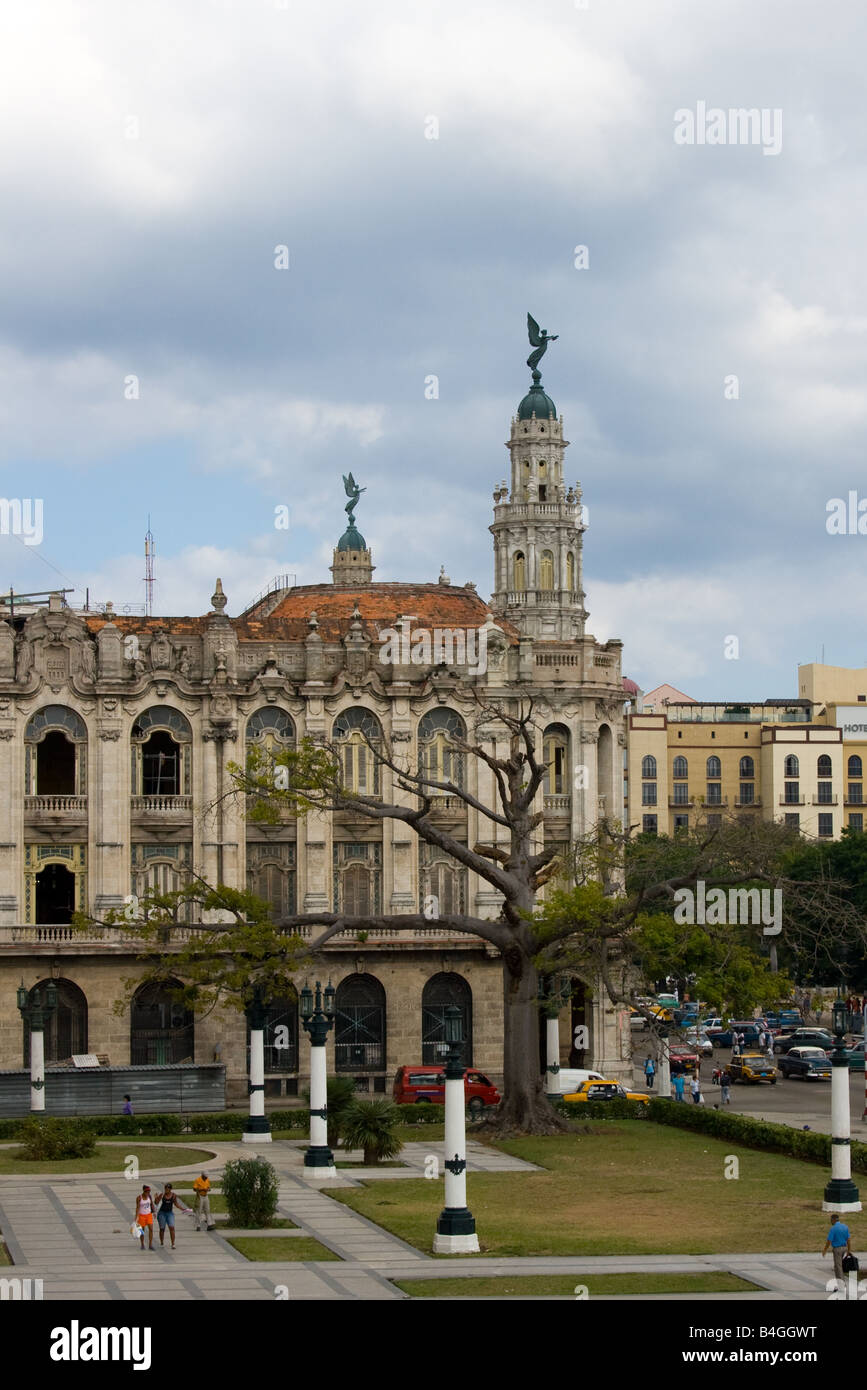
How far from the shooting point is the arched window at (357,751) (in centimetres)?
7900

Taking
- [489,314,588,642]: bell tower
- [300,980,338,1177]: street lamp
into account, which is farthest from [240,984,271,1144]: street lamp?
[489,314,588,642]: bell tower

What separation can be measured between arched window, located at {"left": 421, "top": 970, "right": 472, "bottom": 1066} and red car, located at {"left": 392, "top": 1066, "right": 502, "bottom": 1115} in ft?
25.9

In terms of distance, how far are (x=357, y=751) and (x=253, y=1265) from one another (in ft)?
134

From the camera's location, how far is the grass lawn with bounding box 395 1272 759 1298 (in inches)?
1432

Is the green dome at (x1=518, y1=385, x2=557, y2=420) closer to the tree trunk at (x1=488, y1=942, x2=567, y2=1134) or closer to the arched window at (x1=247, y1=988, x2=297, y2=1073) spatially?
the arched window at (x1=247, y1=988, x2=297, y2=1073)

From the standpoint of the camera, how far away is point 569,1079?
7294 cm

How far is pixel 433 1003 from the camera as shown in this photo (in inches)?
3103

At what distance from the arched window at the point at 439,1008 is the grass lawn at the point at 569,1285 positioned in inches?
1577

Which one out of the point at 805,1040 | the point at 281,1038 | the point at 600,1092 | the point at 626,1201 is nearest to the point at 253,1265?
the point at 626,1201
